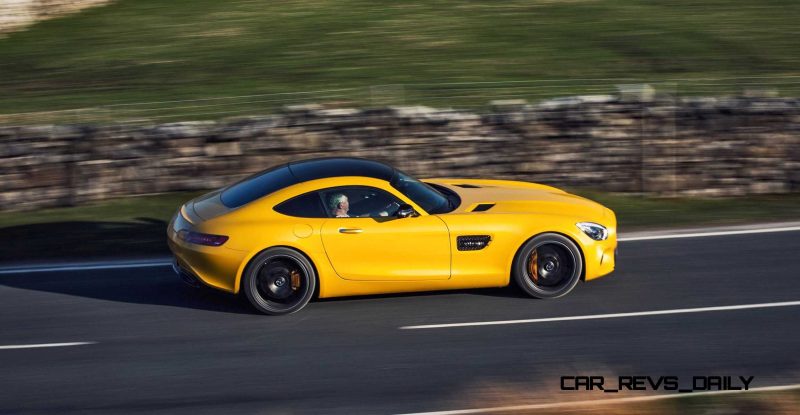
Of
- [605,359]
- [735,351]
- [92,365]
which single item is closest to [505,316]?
[605,359]

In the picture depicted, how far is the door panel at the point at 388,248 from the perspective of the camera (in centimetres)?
955

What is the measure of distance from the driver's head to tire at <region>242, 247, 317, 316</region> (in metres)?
0.56

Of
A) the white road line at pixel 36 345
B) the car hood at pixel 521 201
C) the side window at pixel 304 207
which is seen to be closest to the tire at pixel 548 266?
the car hood at pixel 521 201

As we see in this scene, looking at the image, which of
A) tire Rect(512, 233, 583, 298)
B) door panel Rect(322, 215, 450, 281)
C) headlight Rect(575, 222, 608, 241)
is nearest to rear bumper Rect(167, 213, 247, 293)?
door panel Rect(322, 215, 450, 281)

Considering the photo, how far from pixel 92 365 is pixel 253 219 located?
197 cm

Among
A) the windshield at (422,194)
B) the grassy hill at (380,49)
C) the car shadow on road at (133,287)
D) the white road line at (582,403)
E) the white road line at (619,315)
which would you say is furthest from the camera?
the grassy hill at (380,49)

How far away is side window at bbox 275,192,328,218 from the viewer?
Result: 9.62 meters

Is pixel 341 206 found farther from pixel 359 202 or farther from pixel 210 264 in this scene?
pixel 210 264

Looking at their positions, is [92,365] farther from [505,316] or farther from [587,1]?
[587,1]

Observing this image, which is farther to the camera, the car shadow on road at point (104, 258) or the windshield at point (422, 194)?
the car shadow on road at point (104, 258)

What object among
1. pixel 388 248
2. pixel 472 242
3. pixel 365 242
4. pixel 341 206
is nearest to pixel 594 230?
pixel 472 242

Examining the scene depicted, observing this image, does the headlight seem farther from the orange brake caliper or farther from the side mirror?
the side mirror

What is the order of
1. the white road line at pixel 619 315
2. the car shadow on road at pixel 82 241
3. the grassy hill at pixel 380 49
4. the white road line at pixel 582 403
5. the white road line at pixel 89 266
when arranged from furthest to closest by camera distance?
the grassy hill at pixel 380 49, the car shadow on road at pixel 82 241, the white road line at pixel 89 266, the white road line at pixel 619 315, the white road line at pixel 582 403

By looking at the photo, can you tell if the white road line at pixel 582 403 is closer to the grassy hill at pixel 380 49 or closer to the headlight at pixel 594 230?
the headlight at pixel 594 230
